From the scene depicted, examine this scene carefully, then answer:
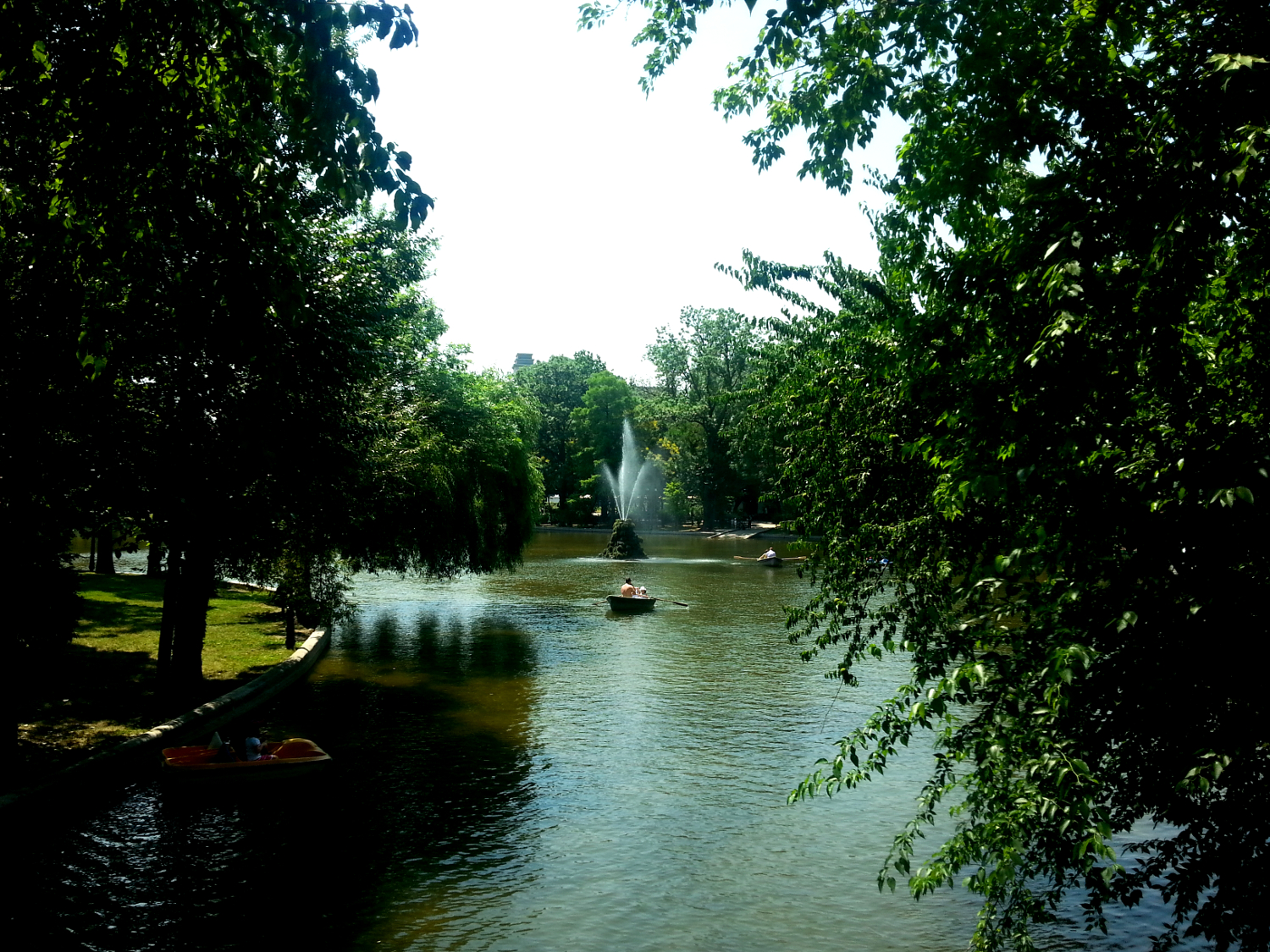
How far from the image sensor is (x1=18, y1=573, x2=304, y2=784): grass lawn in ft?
Result: 51.5

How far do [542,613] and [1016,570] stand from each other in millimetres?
31260

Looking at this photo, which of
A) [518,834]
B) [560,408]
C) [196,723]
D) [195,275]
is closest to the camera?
[195,275]

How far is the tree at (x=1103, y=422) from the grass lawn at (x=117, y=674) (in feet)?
42.3

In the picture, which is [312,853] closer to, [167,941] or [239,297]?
[167,941]

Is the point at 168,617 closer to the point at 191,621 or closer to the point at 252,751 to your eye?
the point at 191,621

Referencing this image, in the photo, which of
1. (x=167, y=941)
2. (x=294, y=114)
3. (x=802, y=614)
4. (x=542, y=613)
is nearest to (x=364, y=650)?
(x=542, y=613)

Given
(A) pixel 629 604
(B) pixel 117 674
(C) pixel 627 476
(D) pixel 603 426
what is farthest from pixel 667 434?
(B) pixel 117 674

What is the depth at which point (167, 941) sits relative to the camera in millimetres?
10172

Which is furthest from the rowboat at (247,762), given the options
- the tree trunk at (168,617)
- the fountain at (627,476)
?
the fountain at (627,476)

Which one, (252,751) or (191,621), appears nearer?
(252,751)

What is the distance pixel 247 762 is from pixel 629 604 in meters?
21.7

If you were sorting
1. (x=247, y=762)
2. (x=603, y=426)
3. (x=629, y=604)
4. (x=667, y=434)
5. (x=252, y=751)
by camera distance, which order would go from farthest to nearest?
1. (x=603, y=426)
2. (x=667, y=434)
3. (x=629, y=604)
4. (x=252, y=751)
5. (x=247, y=762)

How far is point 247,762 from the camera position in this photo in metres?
14.9

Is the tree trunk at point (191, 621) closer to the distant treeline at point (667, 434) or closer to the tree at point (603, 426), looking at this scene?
the distant treeline at point (667, 434)
